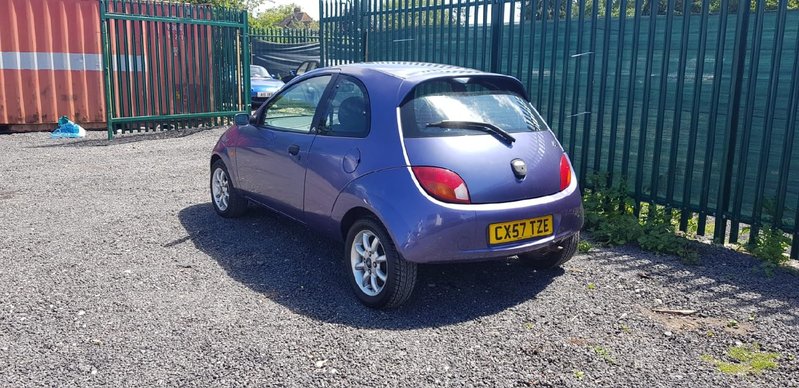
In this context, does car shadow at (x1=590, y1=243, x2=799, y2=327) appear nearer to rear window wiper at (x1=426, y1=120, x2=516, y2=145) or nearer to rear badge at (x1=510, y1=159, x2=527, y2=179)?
rear badge at (x1=510, y1=159, x2=527, y2=179)

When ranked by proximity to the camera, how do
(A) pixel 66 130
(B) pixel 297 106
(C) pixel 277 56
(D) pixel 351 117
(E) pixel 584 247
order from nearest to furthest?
1. (D) pixel 351 117
2. (B) pixel 297 106
3. (E) pixel 584 247
4. (A) pixel 66 130
5. (C) pixel 277 56

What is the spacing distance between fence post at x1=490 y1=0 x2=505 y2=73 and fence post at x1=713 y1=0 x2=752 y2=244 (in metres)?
2.69

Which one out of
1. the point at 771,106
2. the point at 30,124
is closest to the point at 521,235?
the point at 771,106

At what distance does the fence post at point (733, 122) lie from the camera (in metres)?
5.56

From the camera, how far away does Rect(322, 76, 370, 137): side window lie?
188 inches

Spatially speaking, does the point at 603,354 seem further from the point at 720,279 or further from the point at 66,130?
the point at 66,130

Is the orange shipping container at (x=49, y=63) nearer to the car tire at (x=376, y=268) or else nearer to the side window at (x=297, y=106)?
the side window at (x=297, y=106)

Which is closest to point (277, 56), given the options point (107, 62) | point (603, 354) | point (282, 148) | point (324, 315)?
point (107, 62)

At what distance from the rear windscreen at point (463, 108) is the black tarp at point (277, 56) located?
2376 centimetres

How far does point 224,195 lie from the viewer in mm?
6664

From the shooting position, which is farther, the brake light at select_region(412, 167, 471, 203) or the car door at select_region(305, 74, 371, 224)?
the car door at select_region(305, 74, 371, 224)

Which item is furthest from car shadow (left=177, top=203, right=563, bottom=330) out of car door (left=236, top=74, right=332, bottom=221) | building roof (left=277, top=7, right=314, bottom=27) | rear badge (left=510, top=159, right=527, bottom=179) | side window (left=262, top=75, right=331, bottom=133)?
building roof (left=277, top=7, right=314, bottom=27)

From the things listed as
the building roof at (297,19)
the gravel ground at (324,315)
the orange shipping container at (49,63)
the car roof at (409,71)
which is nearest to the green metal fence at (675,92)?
the gravel ground at (324,315)

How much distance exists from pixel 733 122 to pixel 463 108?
8.36ft
